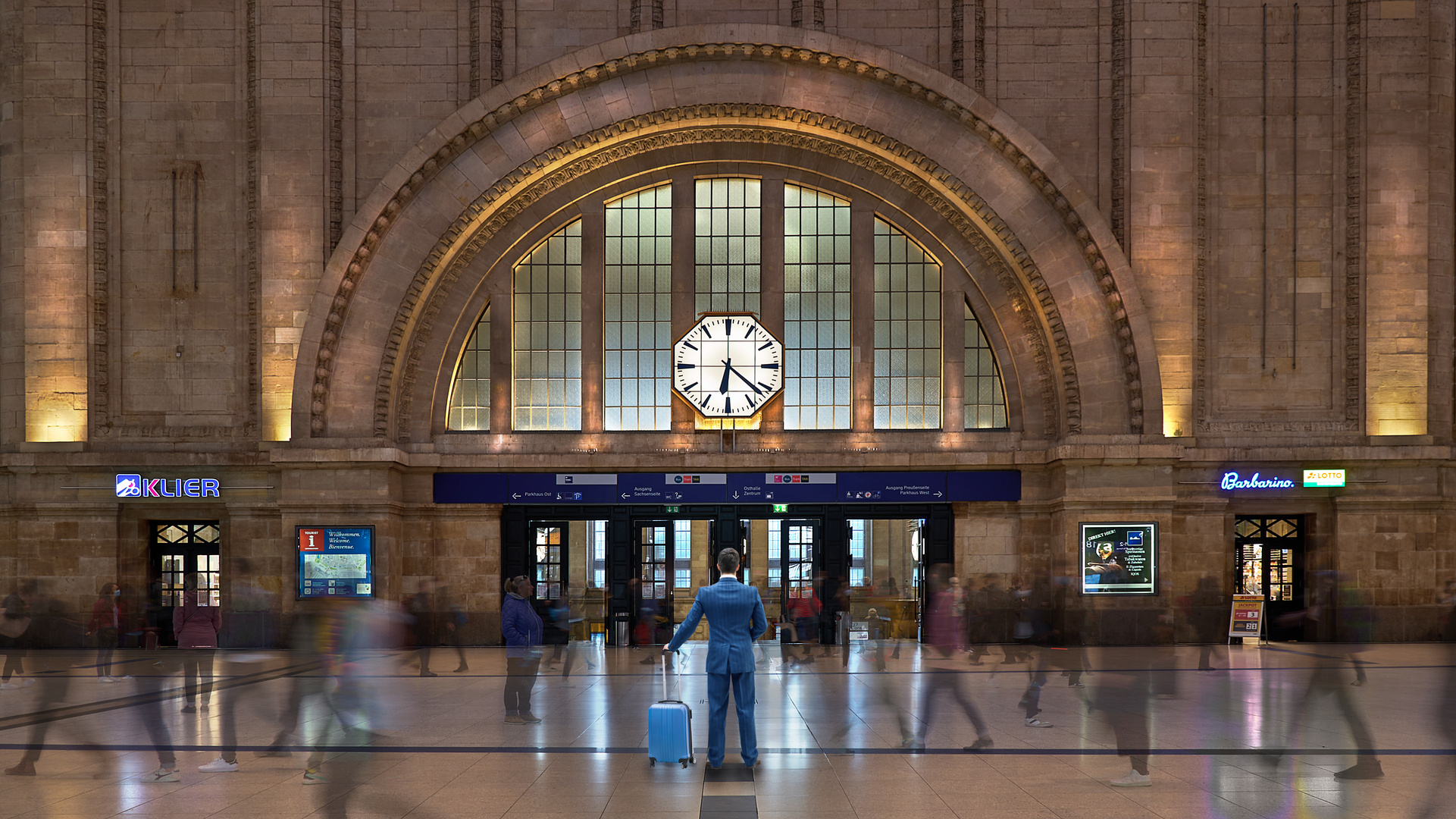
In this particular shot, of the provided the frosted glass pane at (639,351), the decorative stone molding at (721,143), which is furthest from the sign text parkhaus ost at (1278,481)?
the frosted glass pane at (639,351)

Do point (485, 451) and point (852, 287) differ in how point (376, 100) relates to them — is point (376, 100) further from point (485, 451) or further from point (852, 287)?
point (852, 287)

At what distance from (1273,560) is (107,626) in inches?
925

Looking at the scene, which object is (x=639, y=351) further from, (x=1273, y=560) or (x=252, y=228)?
(x=1273, y=560)

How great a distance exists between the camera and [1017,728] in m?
12.5

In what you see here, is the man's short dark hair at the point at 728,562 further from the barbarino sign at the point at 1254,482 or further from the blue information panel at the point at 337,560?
the barbarino sign at the point at 1254,482

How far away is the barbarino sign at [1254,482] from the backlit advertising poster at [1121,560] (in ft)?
6.47

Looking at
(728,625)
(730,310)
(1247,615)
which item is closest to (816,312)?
(730,310)

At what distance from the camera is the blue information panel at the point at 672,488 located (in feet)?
80.4

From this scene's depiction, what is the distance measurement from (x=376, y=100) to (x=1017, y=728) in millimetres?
18592

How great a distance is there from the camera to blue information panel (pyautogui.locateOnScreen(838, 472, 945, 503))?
24406 millimetres

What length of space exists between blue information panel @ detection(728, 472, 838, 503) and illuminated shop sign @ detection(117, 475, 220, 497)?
11.2 metres

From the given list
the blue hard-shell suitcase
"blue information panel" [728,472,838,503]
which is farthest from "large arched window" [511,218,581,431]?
the blue hard-shell suitcase

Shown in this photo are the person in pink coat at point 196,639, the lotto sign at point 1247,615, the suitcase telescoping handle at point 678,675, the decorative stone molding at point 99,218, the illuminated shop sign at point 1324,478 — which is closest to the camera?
the suitcase telescoping handle at point 678,675

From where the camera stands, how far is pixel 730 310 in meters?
25.3
